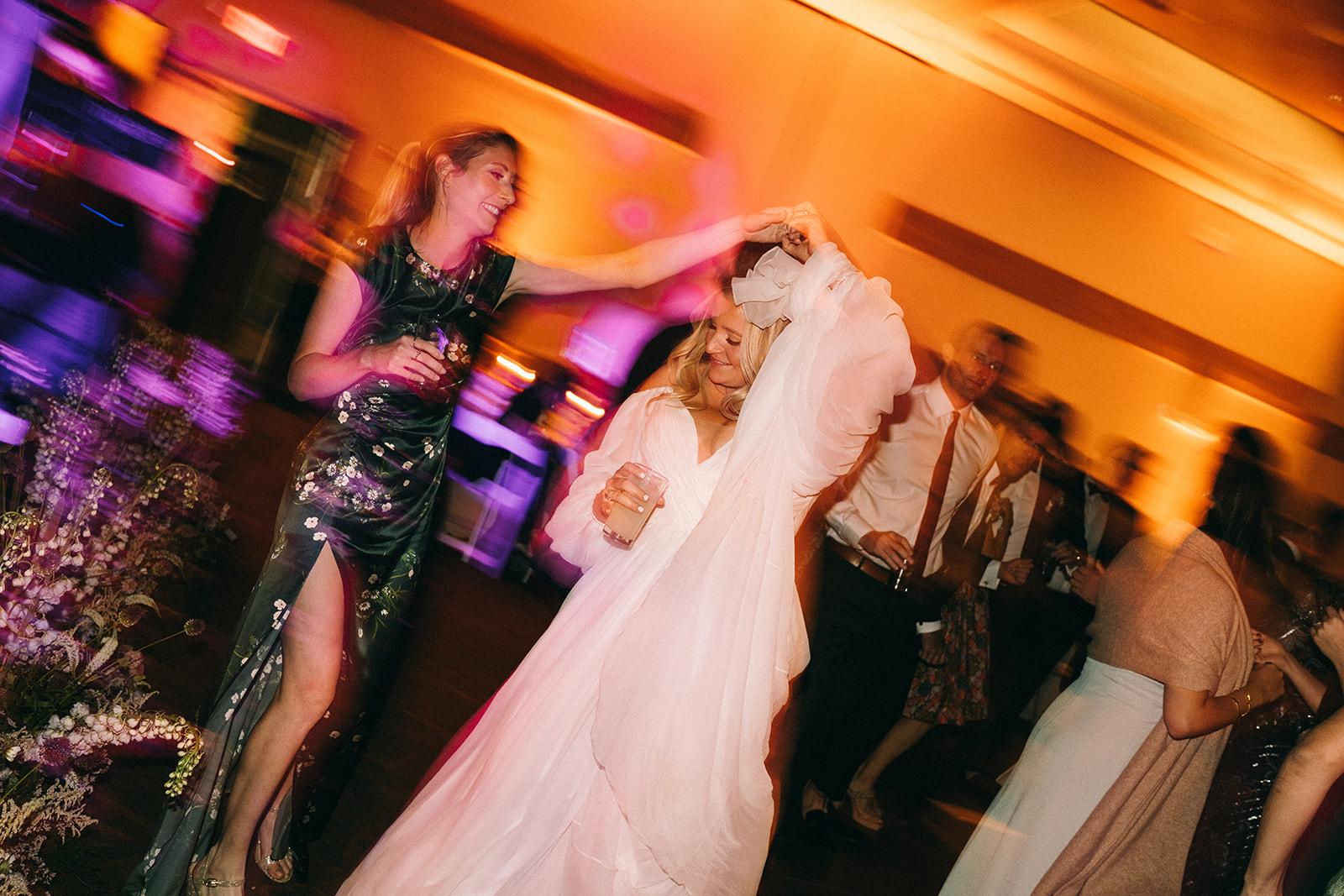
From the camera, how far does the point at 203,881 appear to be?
1.70m

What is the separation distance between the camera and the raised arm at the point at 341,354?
1.61m

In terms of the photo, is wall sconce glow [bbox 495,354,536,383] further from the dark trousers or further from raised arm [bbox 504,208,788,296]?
raised arm [bbox 504,208,788,296]

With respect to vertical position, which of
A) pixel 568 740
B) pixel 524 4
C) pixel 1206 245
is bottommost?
pixel 568 740

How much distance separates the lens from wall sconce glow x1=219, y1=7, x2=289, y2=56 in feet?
17.5

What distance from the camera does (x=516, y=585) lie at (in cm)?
482

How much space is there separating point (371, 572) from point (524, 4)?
14.1 ft

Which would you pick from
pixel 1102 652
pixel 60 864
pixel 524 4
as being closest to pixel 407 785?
pixel 60 864

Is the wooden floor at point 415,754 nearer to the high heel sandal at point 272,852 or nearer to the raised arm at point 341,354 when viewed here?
the high heel sandal at point 272,852

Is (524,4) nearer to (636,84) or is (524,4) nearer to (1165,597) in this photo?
(636,84)

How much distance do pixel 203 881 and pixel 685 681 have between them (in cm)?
109

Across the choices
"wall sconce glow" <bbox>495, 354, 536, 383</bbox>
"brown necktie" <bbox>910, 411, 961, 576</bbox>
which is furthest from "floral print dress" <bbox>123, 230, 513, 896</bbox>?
"wall sconce glow" <bbox>495, 354, 536, 383</bbox>

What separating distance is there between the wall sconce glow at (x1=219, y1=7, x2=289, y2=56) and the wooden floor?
8.32 feet

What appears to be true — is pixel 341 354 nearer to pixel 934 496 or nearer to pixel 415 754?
pixel 415 754

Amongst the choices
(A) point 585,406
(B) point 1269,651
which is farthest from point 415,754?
(A) point 585,406
